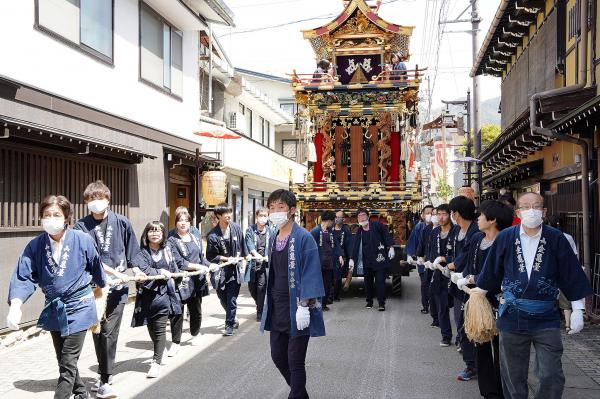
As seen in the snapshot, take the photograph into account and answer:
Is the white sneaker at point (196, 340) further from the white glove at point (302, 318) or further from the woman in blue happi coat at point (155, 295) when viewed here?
the white glove at point (302, 318)

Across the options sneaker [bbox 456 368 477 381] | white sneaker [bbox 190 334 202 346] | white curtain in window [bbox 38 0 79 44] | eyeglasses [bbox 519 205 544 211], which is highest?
white curtain in window [bbox 38 0 79 44]

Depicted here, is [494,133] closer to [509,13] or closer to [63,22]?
[509,13]

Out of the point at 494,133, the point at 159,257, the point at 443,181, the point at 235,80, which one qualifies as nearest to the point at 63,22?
the point at 159,257

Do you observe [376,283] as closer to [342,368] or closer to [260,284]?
[260,284]

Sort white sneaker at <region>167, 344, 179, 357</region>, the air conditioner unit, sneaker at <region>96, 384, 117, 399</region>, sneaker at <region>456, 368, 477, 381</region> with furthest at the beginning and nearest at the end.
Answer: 1. the air conditioner unit
2. white sneaker at <region>167, 344, 179, 357</region>
3. sneaker at <region>456, 368, 477, 381</region>
4. sneaker at <region>96, 384, 117, 399</region>

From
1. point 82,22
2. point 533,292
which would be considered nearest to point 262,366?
point 533,292

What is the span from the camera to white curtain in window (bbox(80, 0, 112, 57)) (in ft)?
34.0

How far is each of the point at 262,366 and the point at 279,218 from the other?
93.9 inches

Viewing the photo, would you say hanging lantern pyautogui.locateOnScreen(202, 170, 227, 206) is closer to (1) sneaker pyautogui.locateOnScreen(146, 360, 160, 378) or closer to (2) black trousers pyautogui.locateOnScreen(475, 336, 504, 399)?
(1) sneaker pyautogui.locateOnScreen(146, 360, 160, 378)

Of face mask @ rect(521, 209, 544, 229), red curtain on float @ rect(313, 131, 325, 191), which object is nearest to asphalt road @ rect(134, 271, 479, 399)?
face mask @ rect(521, 209, 544, 229)

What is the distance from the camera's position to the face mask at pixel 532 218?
14.6ft

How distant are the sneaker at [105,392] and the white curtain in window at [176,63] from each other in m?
9.97

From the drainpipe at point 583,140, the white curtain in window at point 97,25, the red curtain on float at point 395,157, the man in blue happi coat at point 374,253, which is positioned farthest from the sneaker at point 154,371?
the red curtain on float at point 395,157

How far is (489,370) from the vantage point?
17.2 ft
